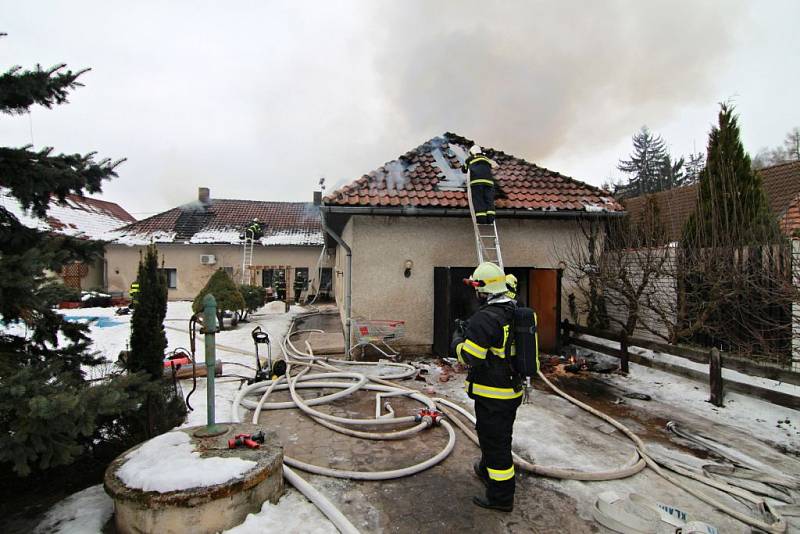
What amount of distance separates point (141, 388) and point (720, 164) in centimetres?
1079

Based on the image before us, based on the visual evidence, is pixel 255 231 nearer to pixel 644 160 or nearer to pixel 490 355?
pixel 490 355

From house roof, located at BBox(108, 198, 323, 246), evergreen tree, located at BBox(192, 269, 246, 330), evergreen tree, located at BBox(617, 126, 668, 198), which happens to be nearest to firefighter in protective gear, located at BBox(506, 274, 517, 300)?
evergreen tree, located at BBox(192, 269, 246, 330)

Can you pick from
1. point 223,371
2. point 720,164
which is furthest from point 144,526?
point 720,164

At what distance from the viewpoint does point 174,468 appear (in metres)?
2.88

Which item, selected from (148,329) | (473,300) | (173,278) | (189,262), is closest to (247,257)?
(189,262)

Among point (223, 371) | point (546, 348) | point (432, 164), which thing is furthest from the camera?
point (432, 164)

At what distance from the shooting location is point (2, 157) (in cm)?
312

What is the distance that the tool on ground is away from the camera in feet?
10.8

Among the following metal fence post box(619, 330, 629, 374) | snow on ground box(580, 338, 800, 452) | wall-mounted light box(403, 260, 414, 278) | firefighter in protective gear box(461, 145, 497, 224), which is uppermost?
firefighter in protective gear box(461, 145, 497, 224)

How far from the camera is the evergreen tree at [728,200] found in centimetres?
647

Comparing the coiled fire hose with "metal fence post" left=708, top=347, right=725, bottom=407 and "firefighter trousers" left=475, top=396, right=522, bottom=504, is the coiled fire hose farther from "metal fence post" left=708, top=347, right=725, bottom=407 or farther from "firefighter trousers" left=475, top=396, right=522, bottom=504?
"metal fence post" left=708, top=347, right=725, bottom=407

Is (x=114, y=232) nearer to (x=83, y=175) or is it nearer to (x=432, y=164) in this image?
(x=432, y=164)

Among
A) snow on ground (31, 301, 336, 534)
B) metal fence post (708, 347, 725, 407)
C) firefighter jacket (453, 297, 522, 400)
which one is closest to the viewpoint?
snow on ground (31, 301, 336, 534)

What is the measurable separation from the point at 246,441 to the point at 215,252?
20538 millimetres
